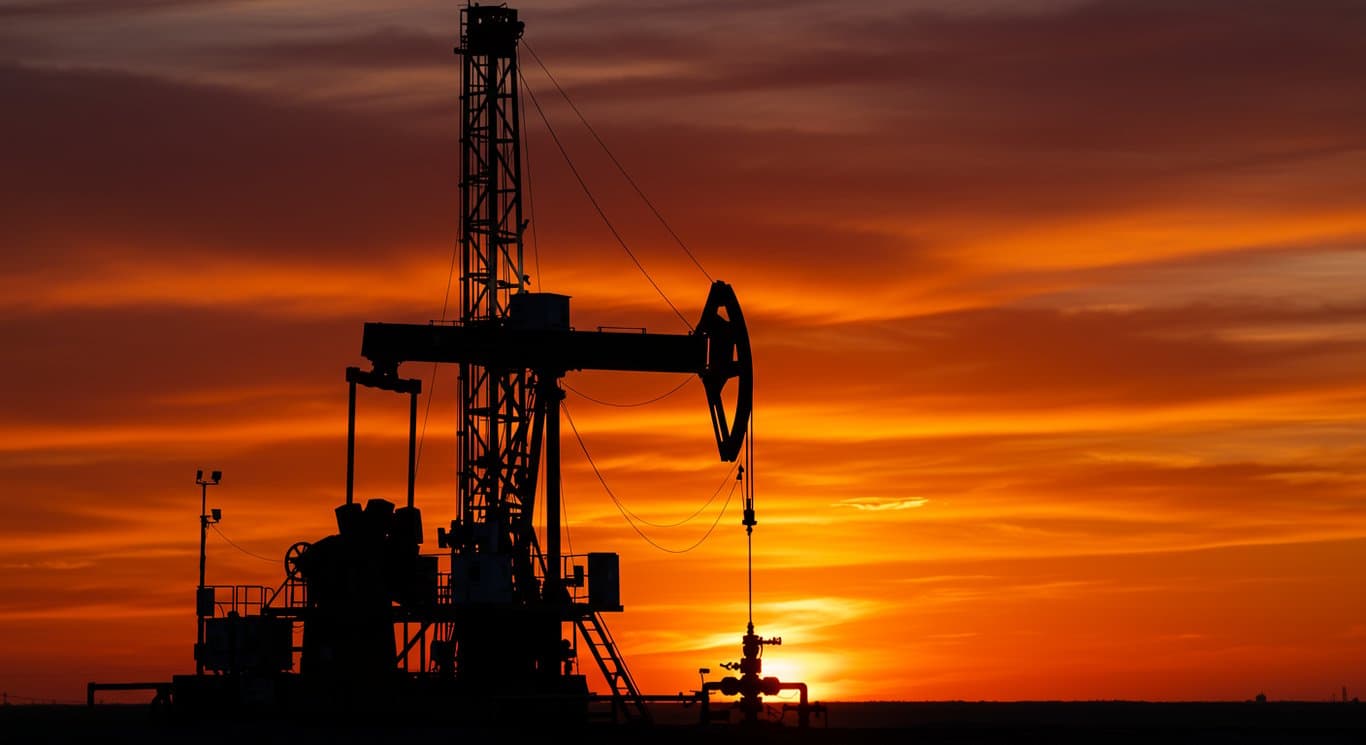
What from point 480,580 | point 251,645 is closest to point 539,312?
point 480,580

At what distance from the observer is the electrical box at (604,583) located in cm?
6444

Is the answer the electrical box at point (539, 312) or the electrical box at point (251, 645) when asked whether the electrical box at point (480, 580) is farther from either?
the electrical box at point (539, 312)

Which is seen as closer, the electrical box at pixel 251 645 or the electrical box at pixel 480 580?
the electrical box at pixel 480 580

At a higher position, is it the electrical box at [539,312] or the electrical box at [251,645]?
the electrical box at [539,312]

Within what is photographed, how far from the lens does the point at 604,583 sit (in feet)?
212

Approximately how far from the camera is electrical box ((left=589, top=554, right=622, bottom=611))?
64.4m

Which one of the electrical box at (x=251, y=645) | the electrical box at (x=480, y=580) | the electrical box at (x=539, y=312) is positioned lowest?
the electrical box at (x=251, y=645)

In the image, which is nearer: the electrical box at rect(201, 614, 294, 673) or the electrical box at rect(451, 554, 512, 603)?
the electrical box at rect(451, 554, 512, 603)

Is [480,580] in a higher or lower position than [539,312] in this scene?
lower

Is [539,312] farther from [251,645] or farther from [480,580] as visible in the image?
[251,645]

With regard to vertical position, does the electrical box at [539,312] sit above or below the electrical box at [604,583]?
above

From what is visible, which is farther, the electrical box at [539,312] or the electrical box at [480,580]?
the electrical box at [539,312]

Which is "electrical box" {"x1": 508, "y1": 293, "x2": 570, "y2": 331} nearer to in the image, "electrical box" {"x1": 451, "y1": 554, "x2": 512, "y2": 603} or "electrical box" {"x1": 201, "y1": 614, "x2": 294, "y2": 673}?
"electrical box" {"x1": 451, "y1": 554, "x2": 512, "y2": 603}

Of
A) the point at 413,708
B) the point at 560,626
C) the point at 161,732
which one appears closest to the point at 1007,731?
the point at 560,626
